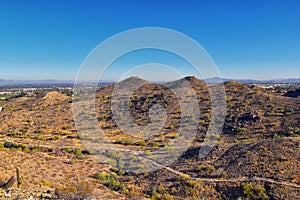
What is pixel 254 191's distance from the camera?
15.3m

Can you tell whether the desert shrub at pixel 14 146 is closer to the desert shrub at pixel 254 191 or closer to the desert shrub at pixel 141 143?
the desert shrub at pixel 141 143

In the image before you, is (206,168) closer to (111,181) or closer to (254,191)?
(254,191)

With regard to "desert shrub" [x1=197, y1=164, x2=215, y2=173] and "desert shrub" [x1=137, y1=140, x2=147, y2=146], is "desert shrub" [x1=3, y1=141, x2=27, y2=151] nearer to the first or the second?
"desert shrub" [x1=137, y1=140, x2=147, y2=146]

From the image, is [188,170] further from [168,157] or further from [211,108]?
[211,108]

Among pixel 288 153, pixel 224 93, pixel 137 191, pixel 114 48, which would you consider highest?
pixel 114 48

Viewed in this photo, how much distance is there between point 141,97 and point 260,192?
36937 millimetres

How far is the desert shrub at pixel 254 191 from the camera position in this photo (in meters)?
14.9

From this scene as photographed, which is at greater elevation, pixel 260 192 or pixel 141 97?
pixel 141 97

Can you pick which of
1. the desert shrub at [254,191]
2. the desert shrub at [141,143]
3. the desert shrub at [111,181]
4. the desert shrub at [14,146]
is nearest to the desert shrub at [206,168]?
the desert shrub at [254,191]

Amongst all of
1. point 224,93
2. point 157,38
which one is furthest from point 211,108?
point 157,38

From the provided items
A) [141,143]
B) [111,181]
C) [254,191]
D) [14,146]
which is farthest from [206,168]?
[14,146]

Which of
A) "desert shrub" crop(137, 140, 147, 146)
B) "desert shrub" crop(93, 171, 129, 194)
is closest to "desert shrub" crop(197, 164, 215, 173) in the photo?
"desert shrub" crop(93, 171, 129, 194)

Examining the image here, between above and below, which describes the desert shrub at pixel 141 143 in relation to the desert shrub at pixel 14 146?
below

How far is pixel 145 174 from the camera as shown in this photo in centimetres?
1972
